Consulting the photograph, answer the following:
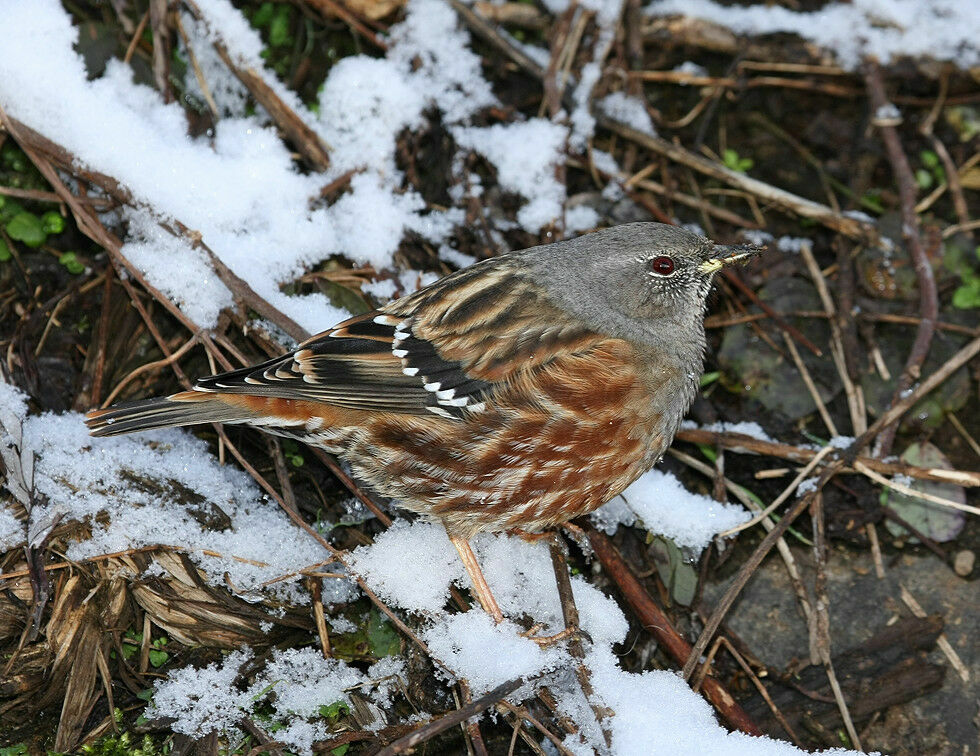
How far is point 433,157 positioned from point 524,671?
8.65 ft

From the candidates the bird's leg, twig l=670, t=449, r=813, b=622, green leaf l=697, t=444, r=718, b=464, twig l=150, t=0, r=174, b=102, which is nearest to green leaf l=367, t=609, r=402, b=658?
the bird's leg

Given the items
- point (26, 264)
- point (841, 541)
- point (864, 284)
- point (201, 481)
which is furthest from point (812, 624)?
point (26, 264)

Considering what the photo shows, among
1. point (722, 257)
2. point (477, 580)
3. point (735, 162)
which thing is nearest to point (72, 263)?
point (477, 580)

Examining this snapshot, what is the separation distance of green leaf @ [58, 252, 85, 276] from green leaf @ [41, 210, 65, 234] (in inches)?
4.4

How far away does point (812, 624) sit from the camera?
12.7 feet

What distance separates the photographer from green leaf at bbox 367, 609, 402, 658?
3.50m

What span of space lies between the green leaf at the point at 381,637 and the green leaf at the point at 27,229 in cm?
220

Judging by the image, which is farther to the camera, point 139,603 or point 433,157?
point 433,157

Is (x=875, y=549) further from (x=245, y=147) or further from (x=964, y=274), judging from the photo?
(x=245, y=147)

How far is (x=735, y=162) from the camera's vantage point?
5.09 meters

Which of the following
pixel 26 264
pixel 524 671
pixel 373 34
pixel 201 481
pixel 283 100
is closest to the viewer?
pixel 524 671

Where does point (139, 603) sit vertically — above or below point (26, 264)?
below

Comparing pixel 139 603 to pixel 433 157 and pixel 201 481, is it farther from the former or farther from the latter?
pixel 433 157

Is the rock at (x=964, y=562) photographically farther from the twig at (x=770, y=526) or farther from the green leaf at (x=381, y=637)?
the green leaf at (x=381, y=637)
